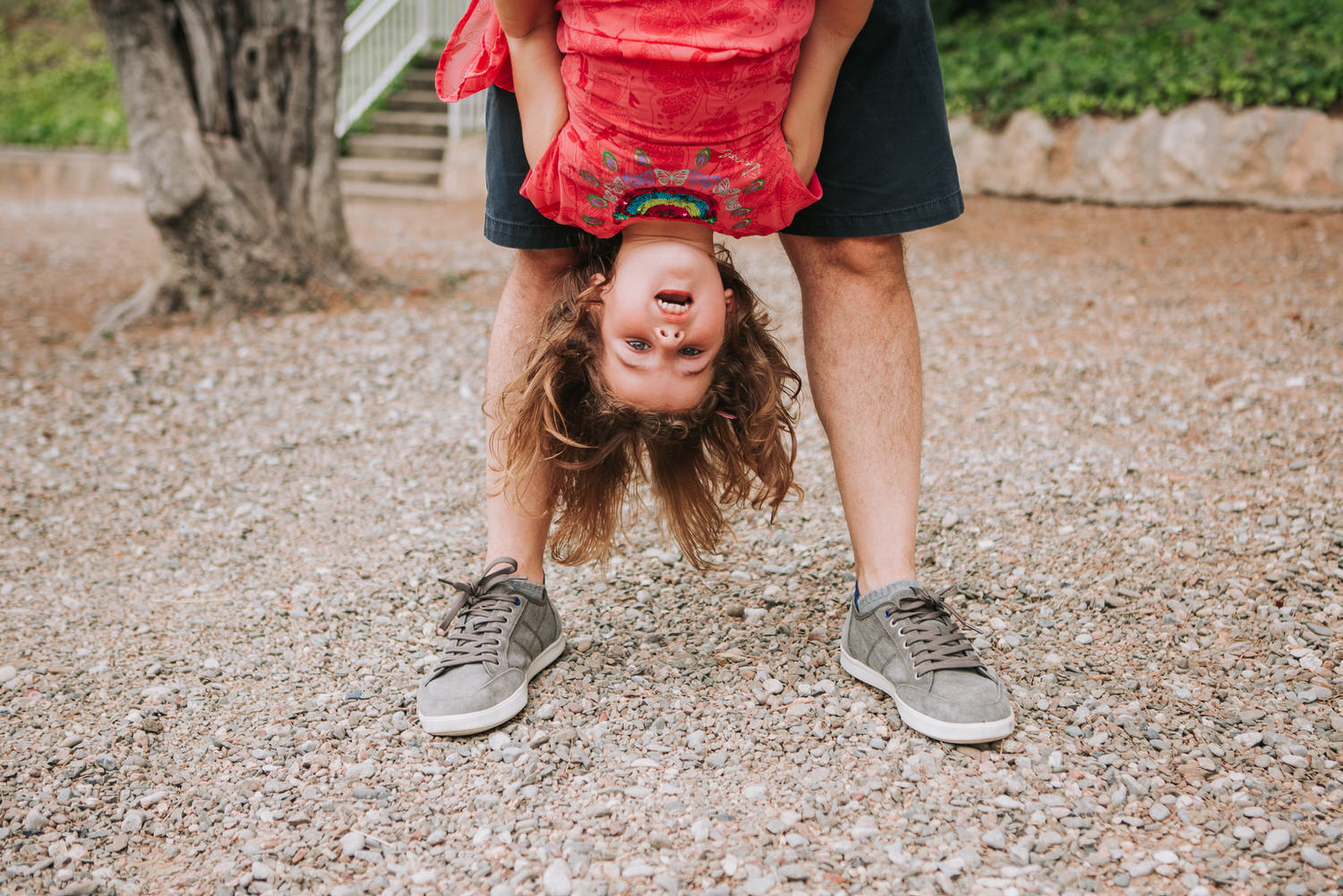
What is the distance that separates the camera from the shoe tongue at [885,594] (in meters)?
1.87

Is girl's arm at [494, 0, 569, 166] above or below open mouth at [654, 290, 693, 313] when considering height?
above

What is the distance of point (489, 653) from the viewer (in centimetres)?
186

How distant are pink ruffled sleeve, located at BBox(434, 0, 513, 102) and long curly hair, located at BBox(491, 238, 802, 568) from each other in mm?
319

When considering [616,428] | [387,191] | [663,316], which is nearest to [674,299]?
[663,316]

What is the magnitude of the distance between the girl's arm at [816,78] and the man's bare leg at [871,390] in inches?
8.4

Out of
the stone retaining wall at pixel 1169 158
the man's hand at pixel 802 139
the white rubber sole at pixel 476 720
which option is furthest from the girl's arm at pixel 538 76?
the stone retaining wall at pixel 1169 158

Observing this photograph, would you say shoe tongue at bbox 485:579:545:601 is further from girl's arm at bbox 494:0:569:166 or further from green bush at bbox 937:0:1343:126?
green bush at bbox 937:0:1343:126

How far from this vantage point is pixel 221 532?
276 centimetres

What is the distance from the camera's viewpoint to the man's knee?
1.85 meters

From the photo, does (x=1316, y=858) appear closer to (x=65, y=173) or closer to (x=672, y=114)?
(x=672, y=114)

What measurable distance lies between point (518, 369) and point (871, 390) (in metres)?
0.65

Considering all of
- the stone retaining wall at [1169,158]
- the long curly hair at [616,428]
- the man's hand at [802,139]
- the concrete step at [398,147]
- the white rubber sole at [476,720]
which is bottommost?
the concrete step at [398,147]

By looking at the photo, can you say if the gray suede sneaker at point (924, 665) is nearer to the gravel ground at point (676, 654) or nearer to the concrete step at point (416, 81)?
the gravel ground at point (676, 654)

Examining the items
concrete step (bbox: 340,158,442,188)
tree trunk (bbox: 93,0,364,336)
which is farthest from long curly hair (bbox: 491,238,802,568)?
concrete step (bbox: 340,158,442,188)
